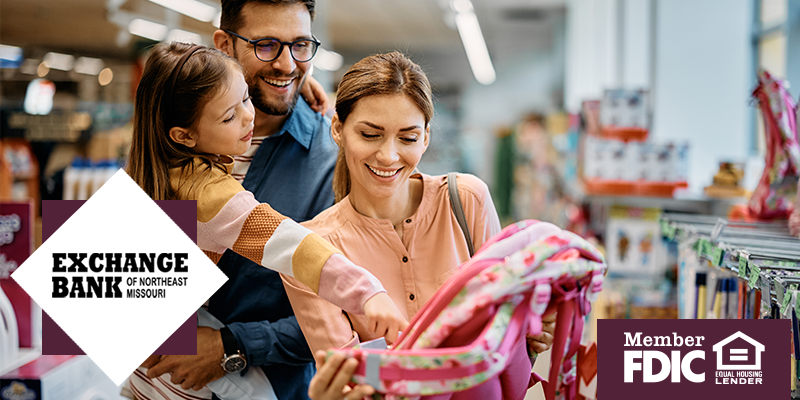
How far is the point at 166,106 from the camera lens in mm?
1220

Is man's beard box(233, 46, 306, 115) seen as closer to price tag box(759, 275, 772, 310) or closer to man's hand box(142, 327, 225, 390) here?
man's hand box(142, 327, 225, 390)

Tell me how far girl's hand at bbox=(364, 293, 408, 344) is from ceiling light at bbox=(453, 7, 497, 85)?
8.25 meters

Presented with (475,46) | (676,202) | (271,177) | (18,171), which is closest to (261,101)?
(271,177)

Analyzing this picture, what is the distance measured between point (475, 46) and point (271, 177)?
38.6ft

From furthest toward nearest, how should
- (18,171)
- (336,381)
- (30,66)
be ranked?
(30,66) → (18,171) → (336,381)

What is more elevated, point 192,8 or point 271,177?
point 192,8

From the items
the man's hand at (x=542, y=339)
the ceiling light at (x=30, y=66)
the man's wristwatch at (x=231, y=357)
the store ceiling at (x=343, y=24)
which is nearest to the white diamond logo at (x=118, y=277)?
the man's wristwatch at (x=231, y=357)

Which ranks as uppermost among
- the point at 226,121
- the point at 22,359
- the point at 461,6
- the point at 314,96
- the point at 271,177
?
the point at 461,6

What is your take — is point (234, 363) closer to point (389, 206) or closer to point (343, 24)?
point (389, 206)

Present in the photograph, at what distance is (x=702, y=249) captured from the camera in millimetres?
1834

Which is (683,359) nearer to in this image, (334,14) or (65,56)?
(334,14)

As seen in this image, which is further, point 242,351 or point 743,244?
point 743,244

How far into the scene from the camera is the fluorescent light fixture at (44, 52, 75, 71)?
1350 cm

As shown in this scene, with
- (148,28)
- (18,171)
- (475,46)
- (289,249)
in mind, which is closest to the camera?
(289,249)
